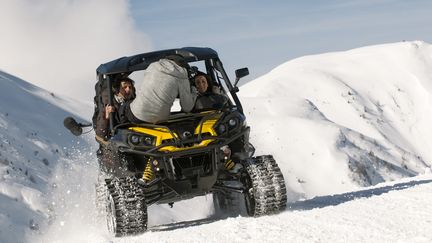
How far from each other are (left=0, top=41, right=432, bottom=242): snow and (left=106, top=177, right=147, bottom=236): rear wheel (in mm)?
224

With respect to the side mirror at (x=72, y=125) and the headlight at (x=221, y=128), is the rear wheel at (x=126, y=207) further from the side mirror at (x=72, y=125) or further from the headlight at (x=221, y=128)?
the side mirror at (x=72, y=125)

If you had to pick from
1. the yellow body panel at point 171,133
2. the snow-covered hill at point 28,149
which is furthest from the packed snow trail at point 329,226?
the snow-covered hill at point 28,149

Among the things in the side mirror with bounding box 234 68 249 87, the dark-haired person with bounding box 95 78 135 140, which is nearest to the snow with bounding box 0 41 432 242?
the dark-haired person with bounding box 95 78 135 140

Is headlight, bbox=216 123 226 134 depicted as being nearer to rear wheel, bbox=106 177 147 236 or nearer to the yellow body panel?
the yellow body panel

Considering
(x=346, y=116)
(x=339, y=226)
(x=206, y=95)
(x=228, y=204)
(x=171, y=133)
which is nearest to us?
(x=339, y=226)

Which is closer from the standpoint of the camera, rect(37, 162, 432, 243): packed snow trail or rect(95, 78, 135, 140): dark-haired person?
rect(37, 162, 432, 243): packed snow trail

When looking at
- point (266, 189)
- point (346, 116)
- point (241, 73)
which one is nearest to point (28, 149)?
point (241, 73)

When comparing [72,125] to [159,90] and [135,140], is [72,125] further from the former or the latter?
[159,90]

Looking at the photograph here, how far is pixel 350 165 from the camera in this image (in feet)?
116

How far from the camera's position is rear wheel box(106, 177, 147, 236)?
819 cm

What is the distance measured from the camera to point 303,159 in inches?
1430

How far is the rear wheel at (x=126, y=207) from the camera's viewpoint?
26.9ft

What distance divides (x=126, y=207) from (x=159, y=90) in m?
1.38

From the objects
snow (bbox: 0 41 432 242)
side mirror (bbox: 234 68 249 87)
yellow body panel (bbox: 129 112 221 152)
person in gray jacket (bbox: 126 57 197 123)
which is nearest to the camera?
snow (bbox: 0 41 432 242)
